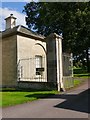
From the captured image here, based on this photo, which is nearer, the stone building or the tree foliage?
the stone building

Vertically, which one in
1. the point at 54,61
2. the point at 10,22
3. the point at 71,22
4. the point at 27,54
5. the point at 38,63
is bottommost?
the point at 54,61

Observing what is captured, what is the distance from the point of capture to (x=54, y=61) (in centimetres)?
1738

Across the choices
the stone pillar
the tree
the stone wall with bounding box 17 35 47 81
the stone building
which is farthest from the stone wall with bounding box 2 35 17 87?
the tree

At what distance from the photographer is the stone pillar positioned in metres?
17.2

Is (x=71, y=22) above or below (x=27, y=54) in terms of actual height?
above

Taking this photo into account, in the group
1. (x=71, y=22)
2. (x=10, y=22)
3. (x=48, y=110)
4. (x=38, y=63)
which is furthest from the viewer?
(x=71, y=22)

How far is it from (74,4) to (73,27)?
3673 mm

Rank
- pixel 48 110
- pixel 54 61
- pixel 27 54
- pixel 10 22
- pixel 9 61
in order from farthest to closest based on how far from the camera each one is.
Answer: pixel 10 22, pixel 27 54, pixel 9 61, pixel 54 61, pixel 48 110

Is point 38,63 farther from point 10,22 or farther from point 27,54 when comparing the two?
point 10,22

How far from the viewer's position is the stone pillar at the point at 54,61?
17172mm

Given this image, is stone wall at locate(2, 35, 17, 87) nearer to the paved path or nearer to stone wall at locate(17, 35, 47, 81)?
stone wall at locate(17, 35, 47, 81)

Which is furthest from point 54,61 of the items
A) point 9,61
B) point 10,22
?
point 10,22

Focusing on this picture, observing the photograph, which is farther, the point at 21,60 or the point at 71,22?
the point at 71,22

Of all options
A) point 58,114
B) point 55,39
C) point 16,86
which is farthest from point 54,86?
point 58,114
